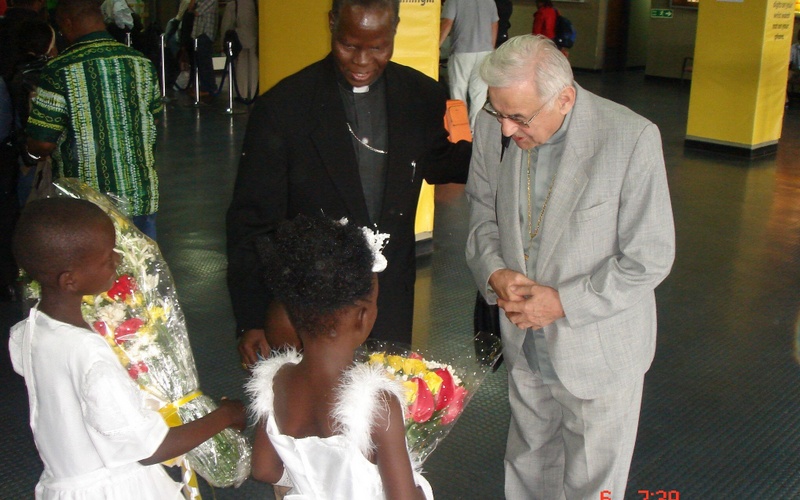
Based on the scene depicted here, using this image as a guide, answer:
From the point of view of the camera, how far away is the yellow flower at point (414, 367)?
1669mm

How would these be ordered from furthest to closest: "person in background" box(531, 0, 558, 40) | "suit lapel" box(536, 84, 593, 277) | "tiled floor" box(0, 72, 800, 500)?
"person in background" box(531, 0, 558, 40)
"tiled floor" box(0, 72, 800, 500)
"suit lapel" box(536, 84, 593, 277)

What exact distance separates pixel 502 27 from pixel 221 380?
7610 mm

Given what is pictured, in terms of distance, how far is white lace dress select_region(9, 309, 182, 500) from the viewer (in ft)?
5.07

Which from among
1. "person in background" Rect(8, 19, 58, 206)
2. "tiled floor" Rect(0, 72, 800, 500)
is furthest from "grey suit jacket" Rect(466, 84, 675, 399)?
"person in background" Rect(8, 19, 58, 206)

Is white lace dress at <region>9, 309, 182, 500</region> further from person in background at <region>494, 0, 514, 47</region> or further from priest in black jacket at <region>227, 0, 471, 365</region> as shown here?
person in background at <region>494, 0, 514, 47</region>

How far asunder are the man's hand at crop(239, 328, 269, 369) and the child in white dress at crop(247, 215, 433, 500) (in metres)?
0.45

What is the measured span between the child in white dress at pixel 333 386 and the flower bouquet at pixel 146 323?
415 mm

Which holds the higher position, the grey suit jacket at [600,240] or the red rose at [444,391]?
the grey suit jacket at [600,240]

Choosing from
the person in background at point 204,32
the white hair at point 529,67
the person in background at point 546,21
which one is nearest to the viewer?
the white hair at point 529,67

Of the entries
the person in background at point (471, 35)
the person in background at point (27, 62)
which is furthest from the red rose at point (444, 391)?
the person in background at point (471, 35)

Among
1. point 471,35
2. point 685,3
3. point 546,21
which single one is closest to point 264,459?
point 471,35

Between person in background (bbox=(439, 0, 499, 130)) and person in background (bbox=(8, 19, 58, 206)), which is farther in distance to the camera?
person in background (bbox=(439, 0, 499, 130))

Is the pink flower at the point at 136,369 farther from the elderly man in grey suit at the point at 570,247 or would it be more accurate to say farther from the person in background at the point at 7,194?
the person in background at the point at 7,194

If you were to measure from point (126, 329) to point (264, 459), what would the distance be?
1.54ft
